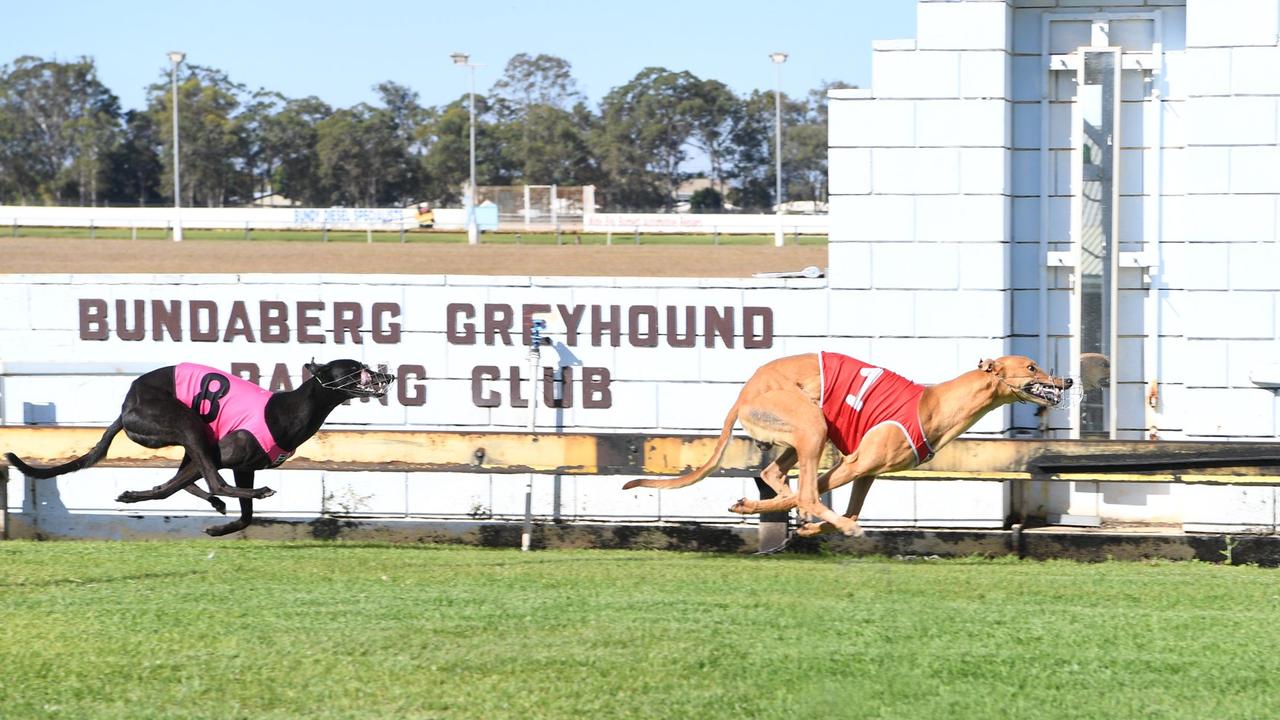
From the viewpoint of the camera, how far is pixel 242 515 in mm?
9859

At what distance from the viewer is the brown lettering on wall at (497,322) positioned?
492 inches

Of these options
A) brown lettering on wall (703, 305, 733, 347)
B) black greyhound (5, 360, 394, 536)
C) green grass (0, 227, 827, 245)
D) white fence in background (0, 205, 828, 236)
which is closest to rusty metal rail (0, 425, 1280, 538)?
black greyhound (5, 360, 394, 536)

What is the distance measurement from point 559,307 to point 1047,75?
12.7 ft

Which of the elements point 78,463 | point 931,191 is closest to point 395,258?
point 931,191

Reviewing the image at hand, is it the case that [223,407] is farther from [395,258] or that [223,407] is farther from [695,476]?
[395,258]

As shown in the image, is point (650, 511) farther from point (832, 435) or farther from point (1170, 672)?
point (1170, 672)

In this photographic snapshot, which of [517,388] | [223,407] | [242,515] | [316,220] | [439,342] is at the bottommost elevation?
[242,515]

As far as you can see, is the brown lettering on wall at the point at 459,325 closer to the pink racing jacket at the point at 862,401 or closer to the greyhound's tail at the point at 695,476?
the greyhound's tail at the point at 695,476

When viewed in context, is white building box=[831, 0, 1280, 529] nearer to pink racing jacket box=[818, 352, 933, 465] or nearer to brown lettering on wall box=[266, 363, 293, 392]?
pink racing jacket box=[818, 352, 933, 465]

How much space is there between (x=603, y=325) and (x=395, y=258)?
2455 cm

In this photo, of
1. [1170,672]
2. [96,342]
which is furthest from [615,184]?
[1170,672]

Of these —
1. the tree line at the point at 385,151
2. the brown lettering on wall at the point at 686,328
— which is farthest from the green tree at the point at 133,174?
the brown lettering on wall at the point at 686,328

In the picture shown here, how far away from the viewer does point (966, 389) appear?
9336 millimetres

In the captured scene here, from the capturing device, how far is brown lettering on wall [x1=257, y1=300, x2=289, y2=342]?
12.6 metres
